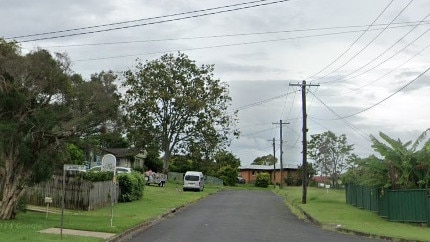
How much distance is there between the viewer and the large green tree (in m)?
19.0

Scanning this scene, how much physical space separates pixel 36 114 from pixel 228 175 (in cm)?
7741

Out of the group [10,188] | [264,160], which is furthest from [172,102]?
[264,160]

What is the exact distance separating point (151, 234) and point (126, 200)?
51.3 feet

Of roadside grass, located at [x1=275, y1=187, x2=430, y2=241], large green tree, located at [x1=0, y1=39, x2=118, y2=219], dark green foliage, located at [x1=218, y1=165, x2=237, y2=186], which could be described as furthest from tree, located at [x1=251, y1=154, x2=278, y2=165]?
large green tree, located at [x1=0, y1=39, x2=118, y2=219]

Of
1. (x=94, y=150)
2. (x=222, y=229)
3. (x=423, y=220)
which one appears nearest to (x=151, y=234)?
(x=222, y=229)

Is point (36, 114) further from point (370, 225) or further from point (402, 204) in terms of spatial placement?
point (402, 204)

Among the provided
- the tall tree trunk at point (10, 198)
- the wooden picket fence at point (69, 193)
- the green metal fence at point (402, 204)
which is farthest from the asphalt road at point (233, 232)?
the green metal fence at point (402, 204)

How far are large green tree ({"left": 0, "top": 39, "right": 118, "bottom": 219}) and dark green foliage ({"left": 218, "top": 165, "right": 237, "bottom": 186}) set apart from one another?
75.5 meters

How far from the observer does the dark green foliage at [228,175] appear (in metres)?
95.5

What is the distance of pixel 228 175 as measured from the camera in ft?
313

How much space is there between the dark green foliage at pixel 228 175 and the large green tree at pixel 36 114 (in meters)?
75.5

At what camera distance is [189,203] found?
37.6 metres

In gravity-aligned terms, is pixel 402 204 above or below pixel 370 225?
above

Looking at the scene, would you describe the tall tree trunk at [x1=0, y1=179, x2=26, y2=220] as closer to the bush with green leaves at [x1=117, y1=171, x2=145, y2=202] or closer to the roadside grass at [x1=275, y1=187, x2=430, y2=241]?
the roadside grass at [x1=275, y1=187, x2=430, y2=241]
